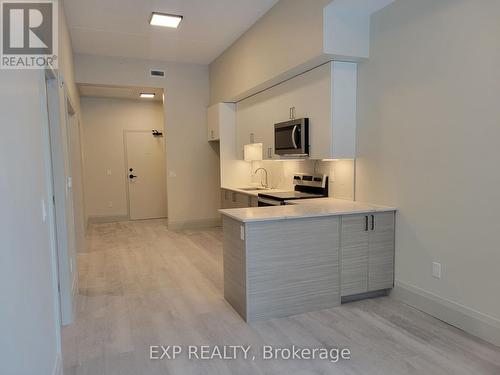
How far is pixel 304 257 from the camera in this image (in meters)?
3.00

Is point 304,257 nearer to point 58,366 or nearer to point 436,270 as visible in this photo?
point 436,270

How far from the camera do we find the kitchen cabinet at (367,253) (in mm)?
3168

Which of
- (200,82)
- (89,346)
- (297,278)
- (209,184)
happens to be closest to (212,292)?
(297,278)

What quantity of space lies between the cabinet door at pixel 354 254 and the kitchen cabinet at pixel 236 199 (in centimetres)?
187

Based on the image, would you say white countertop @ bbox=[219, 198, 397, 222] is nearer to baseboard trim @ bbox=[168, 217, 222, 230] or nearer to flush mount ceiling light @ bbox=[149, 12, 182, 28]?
flush mount ceiling light @ bbox=[149, 12, 182, 28]

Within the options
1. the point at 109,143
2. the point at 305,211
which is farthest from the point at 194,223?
the point at 305,211

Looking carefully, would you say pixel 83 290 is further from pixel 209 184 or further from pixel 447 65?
pixel 447 65

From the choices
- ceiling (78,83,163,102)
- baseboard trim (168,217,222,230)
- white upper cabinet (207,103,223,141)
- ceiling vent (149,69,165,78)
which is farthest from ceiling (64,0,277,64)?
baseboard trim (168,217,222,230)

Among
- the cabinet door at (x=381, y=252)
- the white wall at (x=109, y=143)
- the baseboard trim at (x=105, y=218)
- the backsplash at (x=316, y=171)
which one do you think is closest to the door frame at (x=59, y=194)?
the cabinet door at (x=381, y=252)

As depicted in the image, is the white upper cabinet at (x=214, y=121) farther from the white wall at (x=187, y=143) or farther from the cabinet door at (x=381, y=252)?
the cabinet door at (x=381, y=252)

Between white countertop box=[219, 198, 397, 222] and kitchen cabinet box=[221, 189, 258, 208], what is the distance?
1.51m

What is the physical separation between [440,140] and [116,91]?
5891 millimetres

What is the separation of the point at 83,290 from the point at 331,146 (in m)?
2.97

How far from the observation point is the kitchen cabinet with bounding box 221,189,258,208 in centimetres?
501
